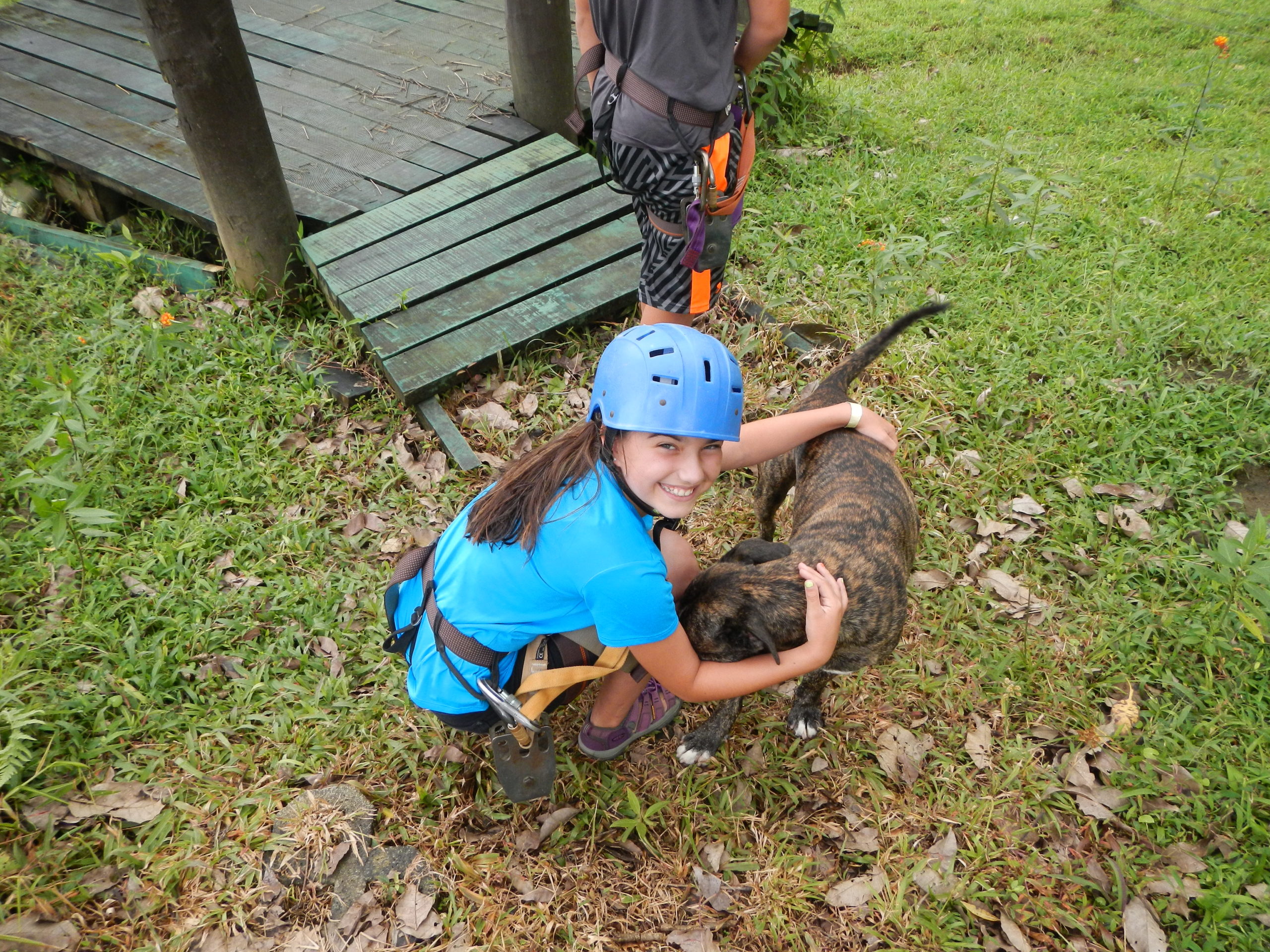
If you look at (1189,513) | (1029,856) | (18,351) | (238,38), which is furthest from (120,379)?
(1189,513)

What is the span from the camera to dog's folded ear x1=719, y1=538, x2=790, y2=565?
2699 millimetres

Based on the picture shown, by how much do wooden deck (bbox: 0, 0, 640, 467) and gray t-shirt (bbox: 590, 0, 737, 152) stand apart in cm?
161

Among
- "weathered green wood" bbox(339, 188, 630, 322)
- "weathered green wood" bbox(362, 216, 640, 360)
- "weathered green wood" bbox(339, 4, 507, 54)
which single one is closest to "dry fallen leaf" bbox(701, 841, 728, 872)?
"weathered green wood" bbox(362, 216, 640, 360)

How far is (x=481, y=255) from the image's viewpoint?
4.83 meters

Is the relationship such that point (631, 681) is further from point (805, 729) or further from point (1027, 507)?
point (1027, 507)

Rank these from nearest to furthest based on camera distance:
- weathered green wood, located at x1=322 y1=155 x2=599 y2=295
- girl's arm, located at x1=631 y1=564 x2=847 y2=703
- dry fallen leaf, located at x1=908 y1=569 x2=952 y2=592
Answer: girl's arm, located at x1=631 y1=564 x2=847 y2=703 < dry fallen leaf, located at x1=908 y1=569 x2=952 y2=592 < weathered green wood, located at x1=322 y1=155 x2=599 y2=295

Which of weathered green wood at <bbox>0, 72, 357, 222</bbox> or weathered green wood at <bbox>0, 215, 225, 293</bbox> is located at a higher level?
weathered green wood at <bbox>0, 72, 357, 222</bbox>

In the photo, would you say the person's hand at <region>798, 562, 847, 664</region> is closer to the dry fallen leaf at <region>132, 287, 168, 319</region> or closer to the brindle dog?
the brindle dog

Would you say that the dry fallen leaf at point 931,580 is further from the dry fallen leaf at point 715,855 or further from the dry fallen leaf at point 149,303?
the dry fallen leaf at point 149,303

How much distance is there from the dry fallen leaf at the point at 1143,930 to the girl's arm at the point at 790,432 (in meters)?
1.72

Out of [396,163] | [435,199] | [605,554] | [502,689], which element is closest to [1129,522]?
[605,554]

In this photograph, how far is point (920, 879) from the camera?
9.00 feet

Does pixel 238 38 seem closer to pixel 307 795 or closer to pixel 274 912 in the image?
pixel 307 795

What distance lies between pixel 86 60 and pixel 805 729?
7138 millimetres
